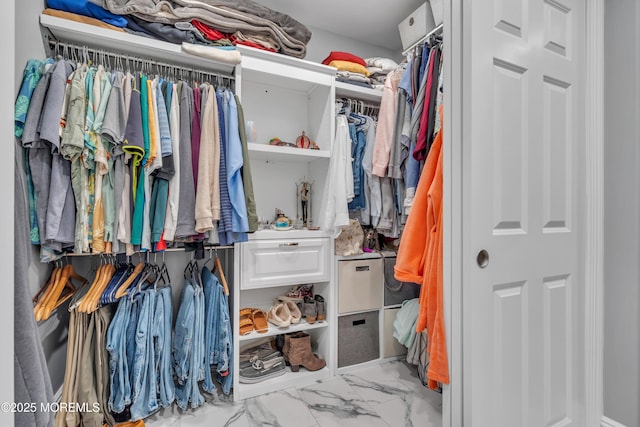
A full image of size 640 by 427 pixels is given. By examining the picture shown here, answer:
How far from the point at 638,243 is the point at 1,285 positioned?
1938 millimetres

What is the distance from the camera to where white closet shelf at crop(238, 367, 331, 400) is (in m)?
1.69

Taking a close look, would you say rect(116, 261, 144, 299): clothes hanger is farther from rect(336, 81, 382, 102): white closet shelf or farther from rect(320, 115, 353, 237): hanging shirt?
rect(336, 81, 382, 102): white closet shelf

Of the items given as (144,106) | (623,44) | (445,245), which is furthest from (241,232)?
(623,44)

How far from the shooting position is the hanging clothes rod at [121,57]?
4.77ft

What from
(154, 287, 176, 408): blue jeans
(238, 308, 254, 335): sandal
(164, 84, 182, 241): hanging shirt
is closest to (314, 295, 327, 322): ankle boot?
(238, 308, 254, 335): sandal

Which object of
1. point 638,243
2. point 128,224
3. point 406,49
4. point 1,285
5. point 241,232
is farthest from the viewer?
point 406,49

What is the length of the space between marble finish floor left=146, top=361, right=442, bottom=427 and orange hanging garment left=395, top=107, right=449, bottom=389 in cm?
55

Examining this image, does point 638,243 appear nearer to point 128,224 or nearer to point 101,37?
point 128,224

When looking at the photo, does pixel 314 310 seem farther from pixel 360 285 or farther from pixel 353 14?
pixel 353 14

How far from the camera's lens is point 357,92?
82.7 inches

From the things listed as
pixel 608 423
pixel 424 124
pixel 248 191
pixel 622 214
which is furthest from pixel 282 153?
pixel 608 423

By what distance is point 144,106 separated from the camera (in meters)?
1.43

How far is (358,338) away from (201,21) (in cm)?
223

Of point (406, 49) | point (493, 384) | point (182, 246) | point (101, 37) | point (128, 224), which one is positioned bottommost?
point (493, 384)
